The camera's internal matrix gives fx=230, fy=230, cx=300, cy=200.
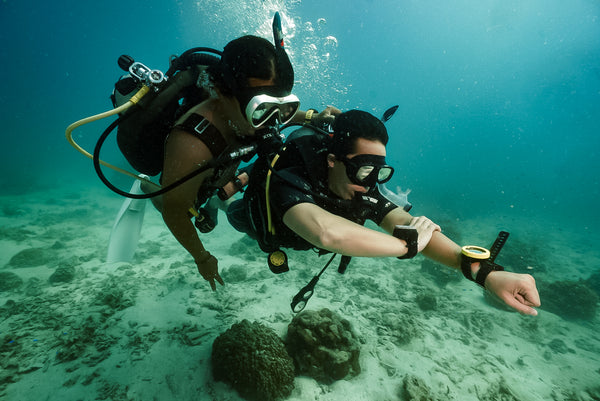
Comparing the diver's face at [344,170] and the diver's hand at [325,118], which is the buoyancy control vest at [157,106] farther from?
the diver's face at [344,170]

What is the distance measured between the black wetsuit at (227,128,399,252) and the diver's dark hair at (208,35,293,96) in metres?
0.86

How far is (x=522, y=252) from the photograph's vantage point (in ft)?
45.2

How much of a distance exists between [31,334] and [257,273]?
5.10 metres

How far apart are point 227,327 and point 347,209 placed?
3.79m

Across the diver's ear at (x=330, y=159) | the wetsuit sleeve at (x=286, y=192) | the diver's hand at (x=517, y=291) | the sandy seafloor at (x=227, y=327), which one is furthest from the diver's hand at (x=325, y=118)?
the sandy seafloor at (x=227, y=327)

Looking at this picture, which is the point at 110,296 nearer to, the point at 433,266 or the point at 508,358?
the point at 508,358

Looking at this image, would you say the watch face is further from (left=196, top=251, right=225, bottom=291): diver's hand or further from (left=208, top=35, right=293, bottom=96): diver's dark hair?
(left=196, top=251, right=225, bottom=291): diver's hand

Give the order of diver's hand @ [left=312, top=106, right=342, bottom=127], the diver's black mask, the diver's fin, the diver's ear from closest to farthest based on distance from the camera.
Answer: the diver's black mask < the diver's ear < diver's hand @ [left=312, top=106, right=342, bottom=127] < the diver's fin

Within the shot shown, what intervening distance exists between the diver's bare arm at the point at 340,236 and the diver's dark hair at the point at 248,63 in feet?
4.66

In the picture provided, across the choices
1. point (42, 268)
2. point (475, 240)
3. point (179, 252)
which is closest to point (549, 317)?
point (475, 240)

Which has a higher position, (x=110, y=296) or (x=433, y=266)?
(x=433, y=266)

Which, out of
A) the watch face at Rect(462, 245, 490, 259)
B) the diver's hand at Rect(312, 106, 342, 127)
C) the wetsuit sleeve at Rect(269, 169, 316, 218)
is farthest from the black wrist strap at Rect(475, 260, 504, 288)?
the diver's hand at Rect(312, 106, 342, 127)

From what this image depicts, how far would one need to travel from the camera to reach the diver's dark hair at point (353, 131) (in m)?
2.58

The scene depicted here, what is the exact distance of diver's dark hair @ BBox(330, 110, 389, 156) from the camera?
2584mm
